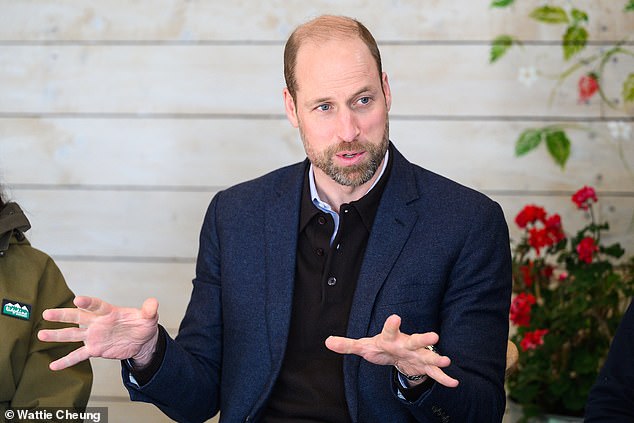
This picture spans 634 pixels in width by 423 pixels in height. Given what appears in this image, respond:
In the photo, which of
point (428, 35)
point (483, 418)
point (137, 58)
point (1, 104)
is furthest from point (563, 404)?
point (1, 104)

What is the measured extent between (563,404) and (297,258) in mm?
1063

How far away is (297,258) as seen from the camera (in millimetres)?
2111

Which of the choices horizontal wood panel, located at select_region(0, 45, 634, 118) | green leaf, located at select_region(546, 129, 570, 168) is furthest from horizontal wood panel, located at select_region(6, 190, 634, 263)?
green leaf, located at select_region(546, 129, 570, 168)

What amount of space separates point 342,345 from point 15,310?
804 mm

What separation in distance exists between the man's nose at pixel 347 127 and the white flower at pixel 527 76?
1110 millimetres

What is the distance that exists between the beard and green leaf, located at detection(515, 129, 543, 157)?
102cm

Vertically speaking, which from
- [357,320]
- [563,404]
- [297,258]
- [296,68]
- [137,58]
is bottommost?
[563,404]

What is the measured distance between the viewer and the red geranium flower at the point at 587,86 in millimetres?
2975

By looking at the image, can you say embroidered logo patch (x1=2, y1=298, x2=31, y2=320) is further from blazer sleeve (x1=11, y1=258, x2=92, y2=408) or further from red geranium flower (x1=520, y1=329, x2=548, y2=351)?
red geranium flower (x1=520, y1=329, x2=548, y2=351)

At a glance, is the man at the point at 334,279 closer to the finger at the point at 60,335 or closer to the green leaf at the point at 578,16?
the finger at the point at 60,335

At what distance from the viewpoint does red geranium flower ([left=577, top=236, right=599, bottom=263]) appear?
272 centimetres

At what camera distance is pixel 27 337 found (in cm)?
205

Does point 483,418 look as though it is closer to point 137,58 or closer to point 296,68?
point 296,68

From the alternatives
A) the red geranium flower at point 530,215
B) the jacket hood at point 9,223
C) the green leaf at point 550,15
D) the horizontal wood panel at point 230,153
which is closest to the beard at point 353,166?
the jacket hood at point 9,223
